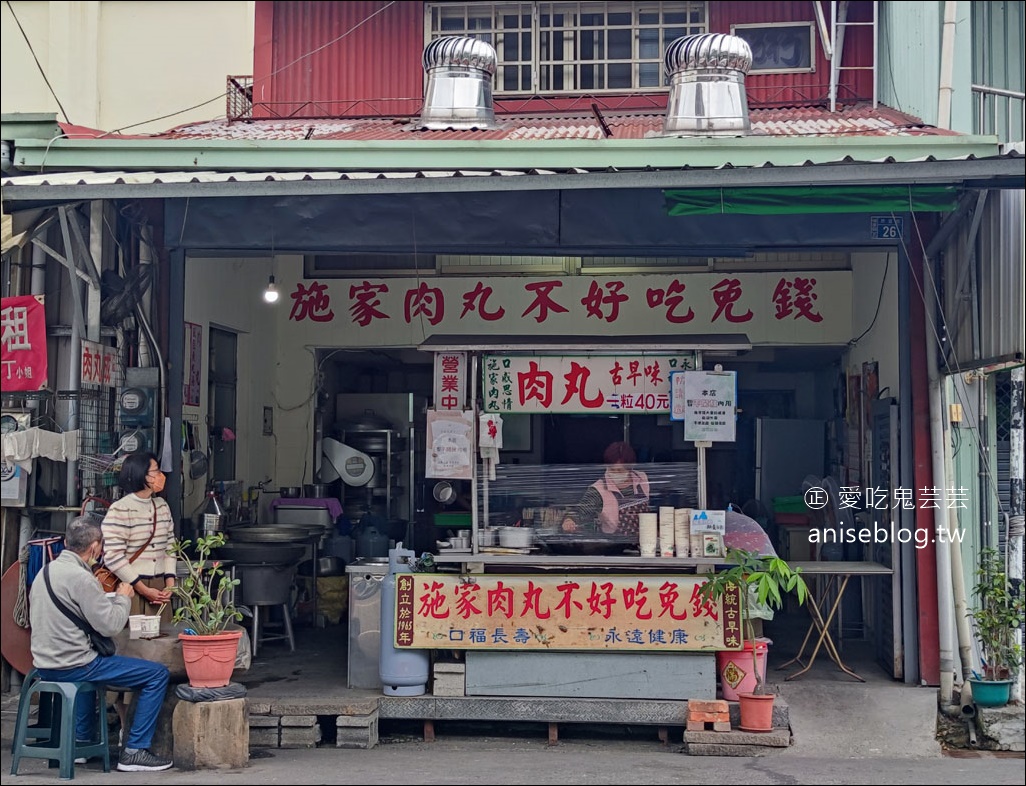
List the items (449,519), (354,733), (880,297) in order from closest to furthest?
1. (354,733)
2. (880,297)
3. (449,519)

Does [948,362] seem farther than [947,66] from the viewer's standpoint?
Yes

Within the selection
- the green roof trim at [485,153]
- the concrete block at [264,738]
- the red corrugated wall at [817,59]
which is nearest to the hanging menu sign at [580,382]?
the green roof trim at [485,153]

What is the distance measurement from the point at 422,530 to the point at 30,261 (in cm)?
602

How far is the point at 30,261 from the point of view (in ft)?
26.4

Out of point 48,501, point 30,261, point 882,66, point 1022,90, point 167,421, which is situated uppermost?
point 882,66

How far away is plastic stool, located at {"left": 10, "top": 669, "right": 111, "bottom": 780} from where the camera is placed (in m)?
6.24

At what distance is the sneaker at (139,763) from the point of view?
651 centimetres

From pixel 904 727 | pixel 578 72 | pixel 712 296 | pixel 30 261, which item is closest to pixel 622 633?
pixel 904 727

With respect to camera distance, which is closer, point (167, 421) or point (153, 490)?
point (153, 490)

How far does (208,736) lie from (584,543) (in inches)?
114

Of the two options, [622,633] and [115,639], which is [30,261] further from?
[622,633]

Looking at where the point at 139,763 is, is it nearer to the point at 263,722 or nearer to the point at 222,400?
the point at 263,722

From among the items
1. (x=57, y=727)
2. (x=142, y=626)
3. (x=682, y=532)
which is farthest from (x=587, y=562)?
(x=57, y=727)

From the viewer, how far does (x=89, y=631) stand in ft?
20.9
